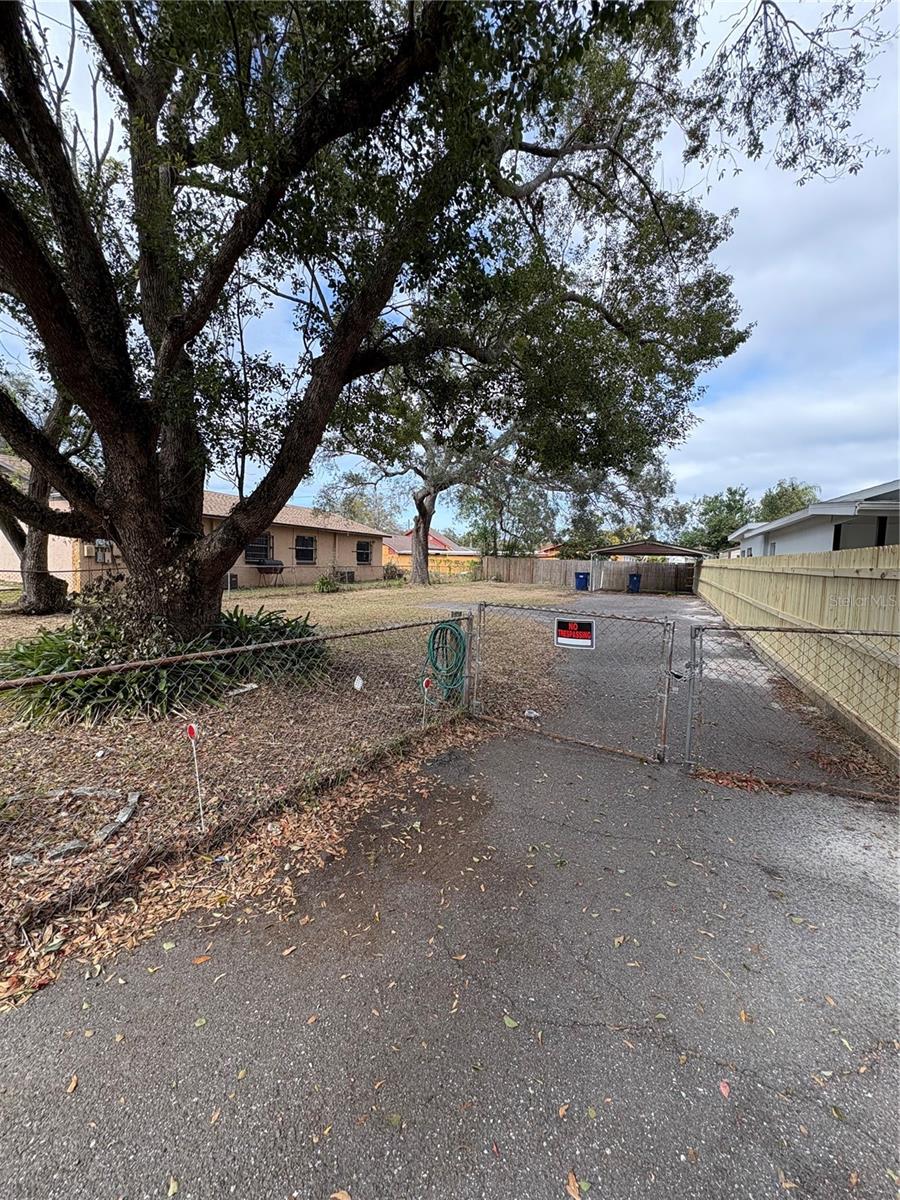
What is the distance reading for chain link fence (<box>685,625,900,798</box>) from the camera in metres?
3.89

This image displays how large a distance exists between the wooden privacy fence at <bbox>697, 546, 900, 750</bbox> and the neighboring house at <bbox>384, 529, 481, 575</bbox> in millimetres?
21384

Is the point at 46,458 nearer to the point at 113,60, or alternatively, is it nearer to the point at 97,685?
the point at 97,685

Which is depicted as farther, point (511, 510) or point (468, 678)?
point (511, 510)

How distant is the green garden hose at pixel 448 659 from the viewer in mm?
4898

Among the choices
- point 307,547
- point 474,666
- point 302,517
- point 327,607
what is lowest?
point 327,607

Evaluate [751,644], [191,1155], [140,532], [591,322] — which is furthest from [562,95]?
[751,644]

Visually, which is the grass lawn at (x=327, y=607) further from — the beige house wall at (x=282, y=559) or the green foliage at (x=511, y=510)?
the green foliage at (x=511, y=510)

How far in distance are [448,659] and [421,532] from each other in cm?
1908

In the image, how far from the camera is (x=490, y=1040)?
1.73m

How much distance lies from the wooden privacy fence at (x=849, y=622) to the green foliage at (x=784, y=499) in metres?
47.1

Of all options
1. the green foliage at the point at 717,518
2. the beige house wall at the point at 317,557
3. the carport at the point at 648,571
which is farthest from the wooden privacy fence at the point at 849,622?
the green foliage at the point at 717,518

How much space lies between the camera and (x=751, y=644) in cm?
978

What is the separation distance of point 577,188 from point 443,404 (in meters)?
4.05

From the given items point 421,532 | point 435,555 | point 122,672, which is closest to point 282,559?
point 421,532
